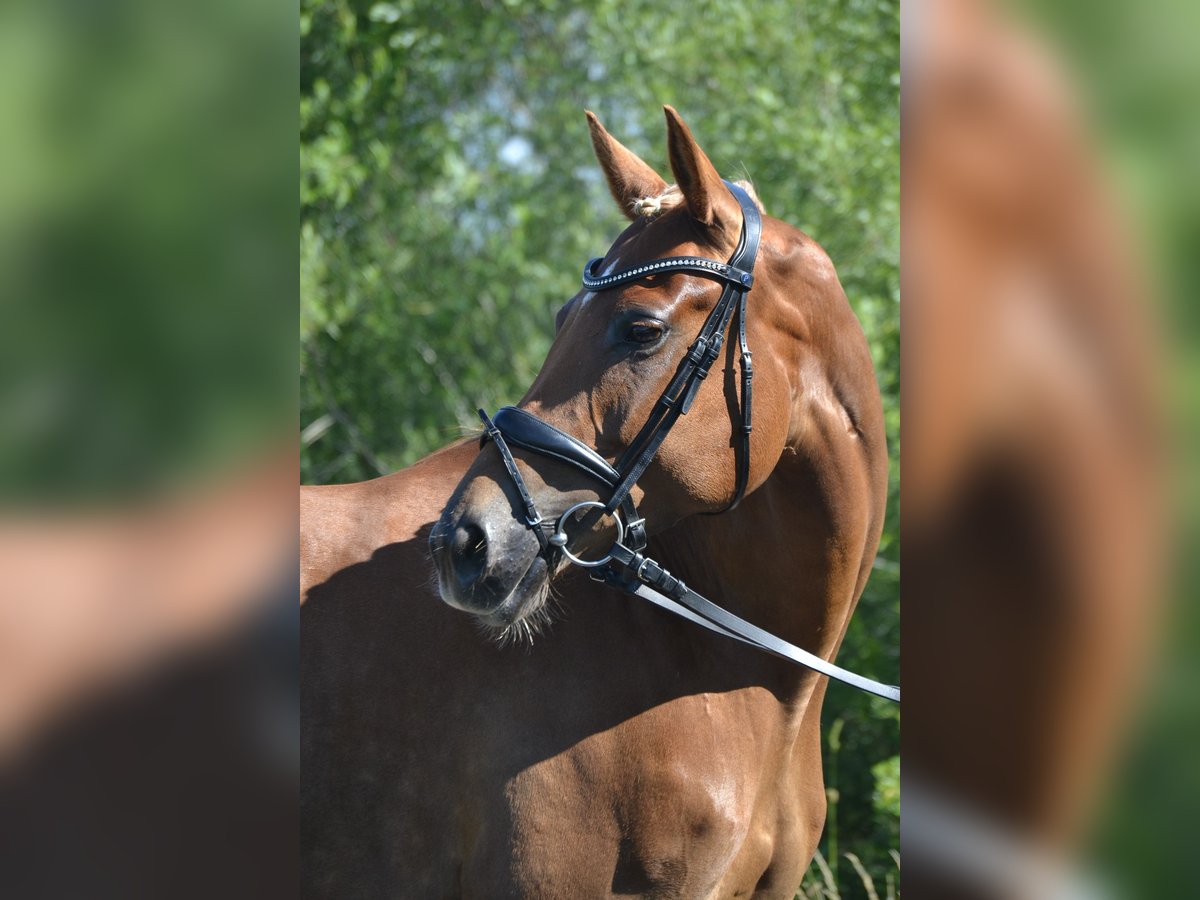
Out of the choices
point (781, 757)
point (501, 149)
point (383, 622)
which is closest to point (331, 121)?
point (501, 149)

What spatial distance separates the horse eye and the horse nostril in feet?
1.80

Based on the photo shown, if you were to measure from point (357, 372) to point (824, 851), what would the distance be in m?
4.89

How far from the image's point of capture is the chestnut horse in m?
2.34

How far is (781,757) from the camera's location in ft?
8.95

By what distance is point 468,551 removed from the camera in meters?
2.19

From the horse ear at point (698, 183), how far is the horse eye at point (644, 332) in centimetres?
30

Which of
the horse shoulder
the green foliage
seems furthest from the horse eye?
the green foliage

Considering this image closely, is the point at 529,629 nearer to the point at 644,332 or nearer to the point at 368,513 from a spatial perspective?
the point at 368,513

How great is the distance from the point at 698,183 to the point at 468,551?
3.20 feet

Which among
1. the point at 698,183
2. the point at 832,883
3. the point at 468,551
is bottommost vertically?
the point at 832,883
